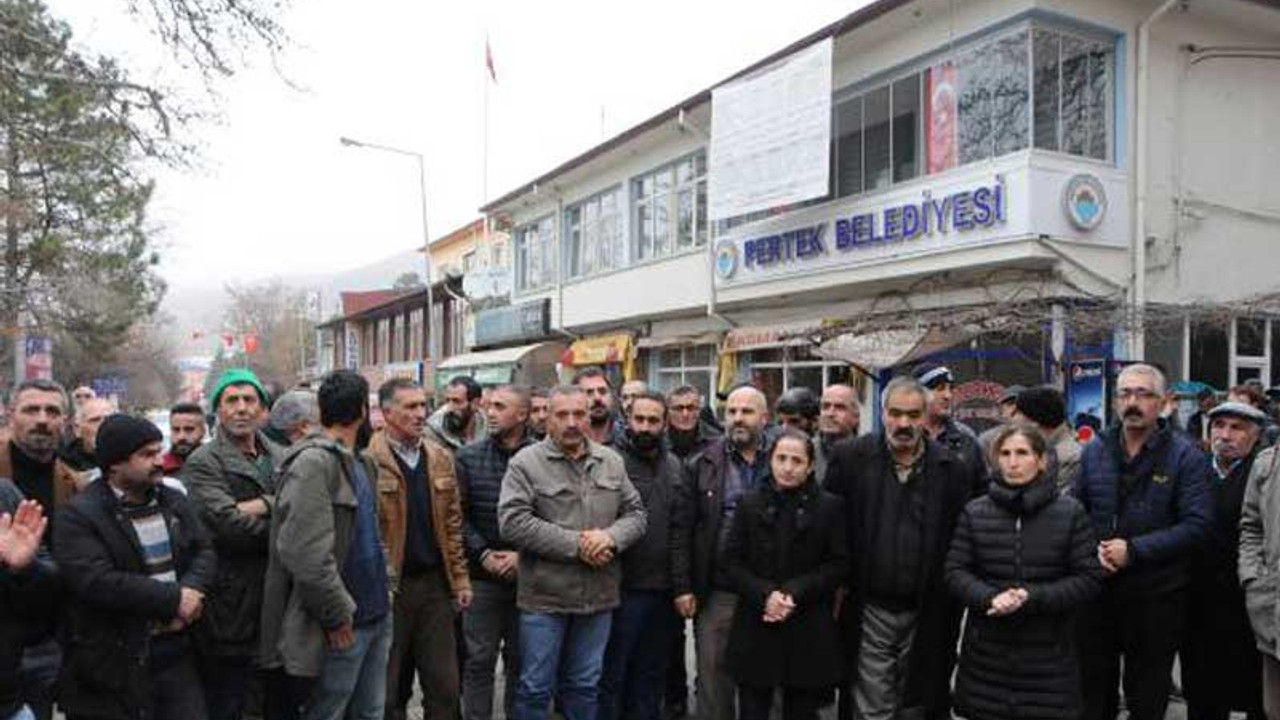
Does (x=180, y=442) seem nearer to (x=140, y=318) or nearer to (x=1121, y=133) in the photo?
(x=1121, y=133)

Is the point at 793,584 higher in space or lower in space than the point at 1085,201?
lower

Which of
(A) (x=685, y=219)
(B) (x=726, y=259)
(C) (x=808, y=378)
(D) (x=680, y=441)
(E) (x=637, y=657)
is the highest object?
(A) (x=685, y=219)

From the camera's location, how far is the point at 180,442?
553 centimetres

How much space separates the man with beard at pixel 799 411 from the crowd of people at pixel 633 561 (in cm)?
126

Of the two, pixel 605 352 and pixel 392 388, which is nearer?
pixel 392 388

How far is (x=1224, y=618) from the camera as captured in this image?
4.79 metres

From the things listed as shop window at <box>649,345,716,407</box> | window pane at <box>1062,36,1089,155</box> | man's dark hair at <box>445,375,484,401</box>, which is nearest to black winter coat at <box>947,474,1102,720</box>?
man's dark hair at <box>445,375,484,401</box>

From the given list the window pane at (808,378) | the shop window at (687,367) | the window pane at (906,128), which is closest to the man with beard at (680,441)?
the window pane at (906,128)

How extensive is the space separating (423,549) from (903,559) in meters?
2.27

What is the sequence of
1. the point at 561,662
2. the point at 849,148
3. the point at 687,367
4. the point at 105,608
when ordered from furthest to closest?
the point at 687,367 < the point at 849,148 < the point at 561,662 < the point at 105,608

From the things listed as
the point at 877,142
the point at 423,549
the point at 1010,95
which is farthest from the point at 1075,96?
the point at 423,549

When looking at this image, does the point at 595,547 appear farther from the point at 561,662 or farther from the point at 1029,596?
the point at 1029,596

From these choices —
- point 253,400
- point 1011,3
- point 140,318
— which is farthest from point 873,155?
point 140,318

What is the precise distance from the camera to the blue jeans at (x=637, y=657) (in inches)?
199
